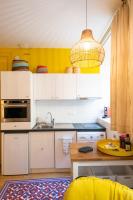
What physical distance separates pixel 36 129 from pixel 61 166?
856 millimetres

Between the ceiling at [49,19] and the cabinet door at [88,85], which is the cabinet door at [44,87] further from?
the ceiling at [49,19]

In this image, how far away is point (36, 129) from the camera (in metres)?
3.40

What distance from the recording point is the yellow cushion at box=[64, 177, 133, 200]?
108cm

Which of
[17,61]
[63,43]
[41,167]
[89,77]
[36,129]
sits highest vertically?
[63,43]

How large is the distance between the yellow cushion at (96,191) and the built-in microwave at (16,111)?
7.85 feet

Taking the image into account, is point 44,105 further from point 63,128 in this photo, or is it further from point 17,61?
point 17,61

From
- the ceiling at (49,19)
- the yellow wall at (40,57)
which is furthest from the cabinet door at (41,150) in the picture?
the ceiling at (49,19)

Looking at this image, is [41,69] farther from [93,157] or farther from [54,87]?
[93,157]

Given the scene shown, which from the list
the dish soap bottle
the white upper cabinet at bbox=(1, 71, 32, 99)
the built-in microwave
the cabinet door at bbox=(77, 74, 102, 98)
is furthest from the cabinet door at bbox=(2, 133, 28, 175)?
the dish soap bottle

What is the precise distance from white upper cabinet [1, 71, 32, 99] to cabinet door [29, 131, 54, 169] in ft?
2.52

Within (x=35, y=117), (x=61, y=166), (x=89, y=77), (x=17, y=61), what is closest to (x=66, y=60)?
(x=89, y=77)

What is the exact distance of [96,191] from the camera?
1104mm

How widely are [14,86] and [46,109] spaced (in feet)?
3.17

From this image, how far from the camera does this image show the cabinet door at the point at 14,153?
334 centimetres
